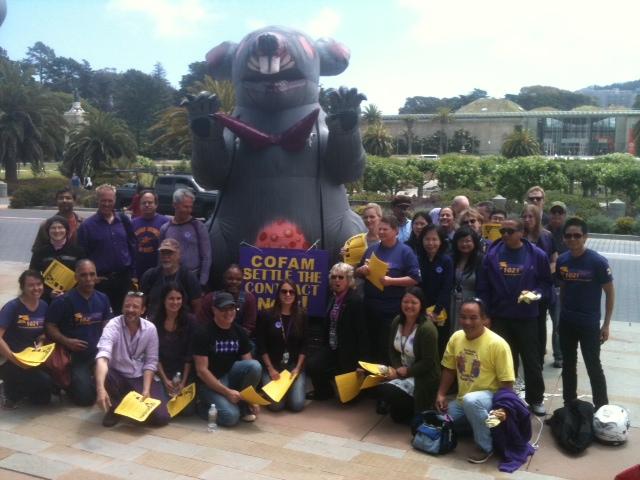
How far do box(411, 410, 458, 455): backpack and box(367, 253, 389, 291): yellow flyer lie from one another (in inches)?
47.7

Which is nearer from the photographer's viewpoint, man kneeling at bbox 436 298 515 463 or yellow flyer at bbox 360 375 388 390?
man kneeling at bbox 436 298 515 463

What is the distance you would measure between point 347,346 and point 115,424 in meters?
1.85

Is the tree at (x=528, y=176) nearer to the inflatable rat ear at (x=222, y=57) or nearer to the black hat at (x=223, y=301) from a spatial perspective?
the inflatable rat ear at (x=222, y=57)

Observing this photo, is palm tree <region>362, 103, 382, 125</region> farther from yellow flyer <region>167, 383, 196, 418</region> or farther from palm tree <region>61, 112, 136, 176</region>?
yellow flyer <region>167, 383, 196, 418</region>

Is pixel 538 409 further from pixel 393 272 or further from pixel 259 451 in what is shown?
pixel 259 451

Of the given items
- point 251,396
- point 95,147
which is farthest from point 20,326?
point 95,147

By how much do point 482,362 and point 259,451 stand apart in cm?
161

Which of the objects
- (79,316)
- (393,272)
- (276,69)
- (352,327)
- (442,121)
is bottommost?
(352,327)

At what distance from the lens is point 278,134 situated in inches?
269

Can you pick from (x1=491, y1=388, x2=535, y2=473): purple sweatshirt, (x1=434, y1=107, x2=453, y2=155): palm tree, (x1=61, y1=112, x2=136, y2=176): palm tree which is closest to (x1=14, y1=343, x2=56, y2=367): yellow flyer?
(x1=491, y1=388, x2=535, y2=473): purple sweatshirt

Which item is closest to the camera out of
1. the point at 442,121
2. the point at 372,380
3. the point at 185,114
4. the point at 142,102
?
the point at 372,380

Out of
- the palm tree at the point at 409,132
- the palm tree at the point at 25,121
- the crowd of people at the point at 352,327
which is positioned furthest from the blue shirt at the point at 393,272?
the palm tree at the point at 409,132

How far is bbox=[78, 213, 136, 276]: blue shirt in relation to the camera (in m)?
6.19

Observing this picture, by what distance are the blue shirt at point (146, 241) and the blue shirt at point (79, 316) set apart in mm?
977
